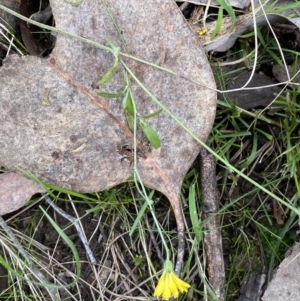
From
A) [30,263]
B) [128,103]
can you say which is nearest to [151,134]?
[128,103]

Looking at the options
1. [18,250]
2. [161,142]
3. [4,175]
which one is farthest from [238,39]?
[18,250]

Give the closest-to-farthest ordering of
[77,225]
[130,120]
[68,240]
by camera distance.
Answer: [130,120]
[68,240]
[77,225]

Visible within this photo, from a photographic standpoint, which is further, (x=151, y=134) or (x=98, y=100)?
(x=98, y=100)

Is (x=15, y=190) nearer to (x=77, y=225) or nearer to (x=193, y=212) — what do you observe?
(x=77, y=225)

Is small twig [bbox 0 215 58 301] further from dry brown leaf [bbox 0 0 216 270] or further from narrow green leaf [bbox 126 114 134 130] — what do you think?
narrow green leaf [bbox 126 114 134 130]

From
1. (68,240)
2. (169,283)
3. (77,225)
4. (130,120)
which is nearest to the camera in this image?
(169,283)

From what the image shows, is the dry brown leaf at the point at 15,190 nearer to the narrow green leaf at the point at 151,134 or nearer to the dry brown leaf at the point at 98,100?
the dry brown leaf at the point at 98,100

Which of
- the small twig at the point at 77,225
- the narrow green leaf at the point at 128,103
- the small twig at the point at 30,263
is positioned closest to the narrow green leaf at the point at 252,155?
the narrow green leaf at the point at 128,103
